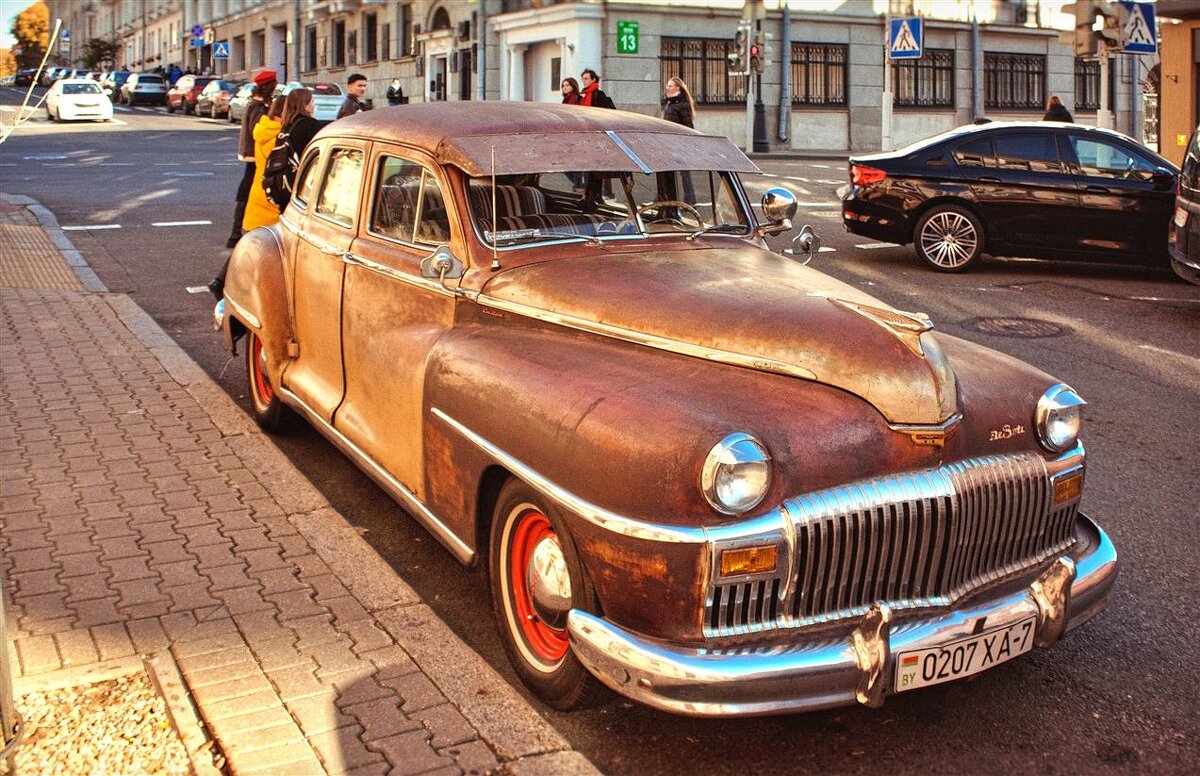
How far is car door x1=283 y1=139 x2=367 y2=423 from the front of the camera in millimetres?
6008

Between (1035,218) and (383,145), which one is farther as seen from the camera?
(1035,218)

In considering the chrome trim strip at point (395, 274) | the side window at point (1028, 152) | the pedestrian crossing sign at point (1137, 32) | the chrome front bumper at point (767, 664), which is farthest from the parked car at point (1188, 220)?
the pedestrian crossing sign at point (1137, 32)

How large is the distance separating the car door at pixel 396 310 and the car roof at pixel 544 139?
0.47 ft

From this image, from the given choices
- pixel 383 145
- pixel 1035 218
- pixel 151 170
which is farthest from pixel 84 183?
pixel 383 145

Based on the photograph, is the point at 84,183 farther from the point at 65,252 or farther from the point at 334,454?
the point at 334,454

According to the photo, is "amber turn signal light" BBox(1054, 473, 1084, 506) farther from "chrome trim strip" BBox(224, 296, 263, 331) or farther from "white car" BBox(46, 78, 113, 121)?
"white car" BBox(46, 78, 113, 121)

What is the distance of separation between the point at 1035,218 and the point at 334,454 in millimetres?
8945

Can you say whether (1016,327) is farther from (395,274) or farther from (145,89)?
(145,89)

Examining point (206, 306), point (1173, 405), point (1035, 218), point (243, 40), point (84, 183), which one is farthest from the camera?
point (243, 40)

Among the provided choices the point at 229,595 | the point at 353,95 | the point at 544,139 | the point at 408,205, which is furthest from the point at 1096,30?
the point at 229,595

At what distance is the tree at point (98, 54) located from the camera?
90.6 meters

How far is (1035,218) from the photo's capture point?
13391 mm

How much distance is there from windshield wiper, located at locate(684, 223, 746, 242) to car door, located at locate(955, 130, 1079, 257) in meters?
8.57

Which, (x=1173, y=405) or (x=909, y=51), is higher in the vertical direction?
(x=909, y=51)
